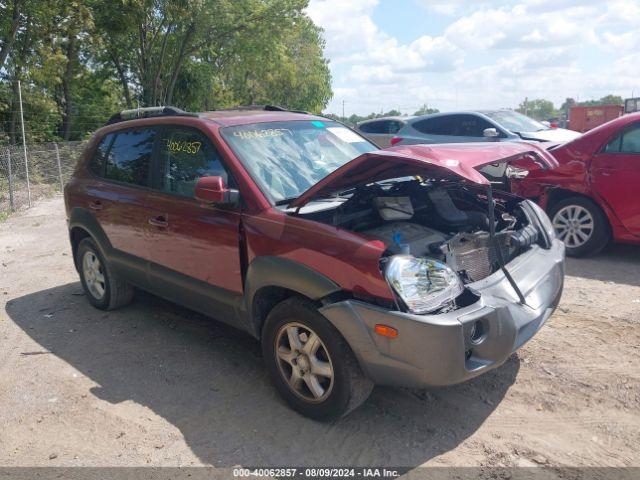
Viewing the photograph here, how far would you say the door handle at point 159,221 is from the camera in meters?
4.41

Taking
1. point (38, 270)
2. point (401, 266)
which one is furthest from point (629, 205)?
point (38, 270)

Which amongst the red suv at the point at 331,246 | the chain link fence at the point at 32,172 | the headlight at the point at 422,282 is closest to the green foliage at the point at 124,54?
the chain link fence at the point at 32,172

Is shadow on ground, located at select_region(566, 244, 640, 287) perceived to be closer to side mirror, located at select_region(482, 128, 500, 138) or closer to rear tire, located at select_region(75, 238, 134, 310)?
side mirror, located at select_region(482, 128, 500, 138)

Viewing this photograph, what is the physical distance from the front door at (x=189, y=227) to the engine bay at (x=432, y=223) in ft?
2.28

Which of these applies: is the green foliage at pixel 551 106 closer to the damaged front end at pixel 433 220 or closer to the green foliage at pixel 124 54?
the green foliage at pixel 124 54

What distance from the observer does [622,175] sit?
615cm

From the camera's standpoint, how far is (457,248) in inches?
140

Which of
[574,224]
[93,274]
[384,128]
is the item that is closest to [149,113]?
[93,274]

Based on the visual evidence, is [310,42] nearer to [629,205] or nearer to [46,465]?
[629,205]

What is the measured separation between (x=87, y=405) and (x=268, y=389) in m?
1.22

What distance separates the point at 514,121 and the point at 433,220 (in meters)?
8.13

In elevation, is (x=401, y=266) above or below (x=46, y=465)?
above

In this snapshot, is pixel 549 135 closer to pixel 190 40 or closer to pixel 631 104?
pixel 631 104

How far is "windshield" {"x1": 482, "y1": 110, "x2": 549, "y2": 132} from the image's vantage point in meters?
10.8
